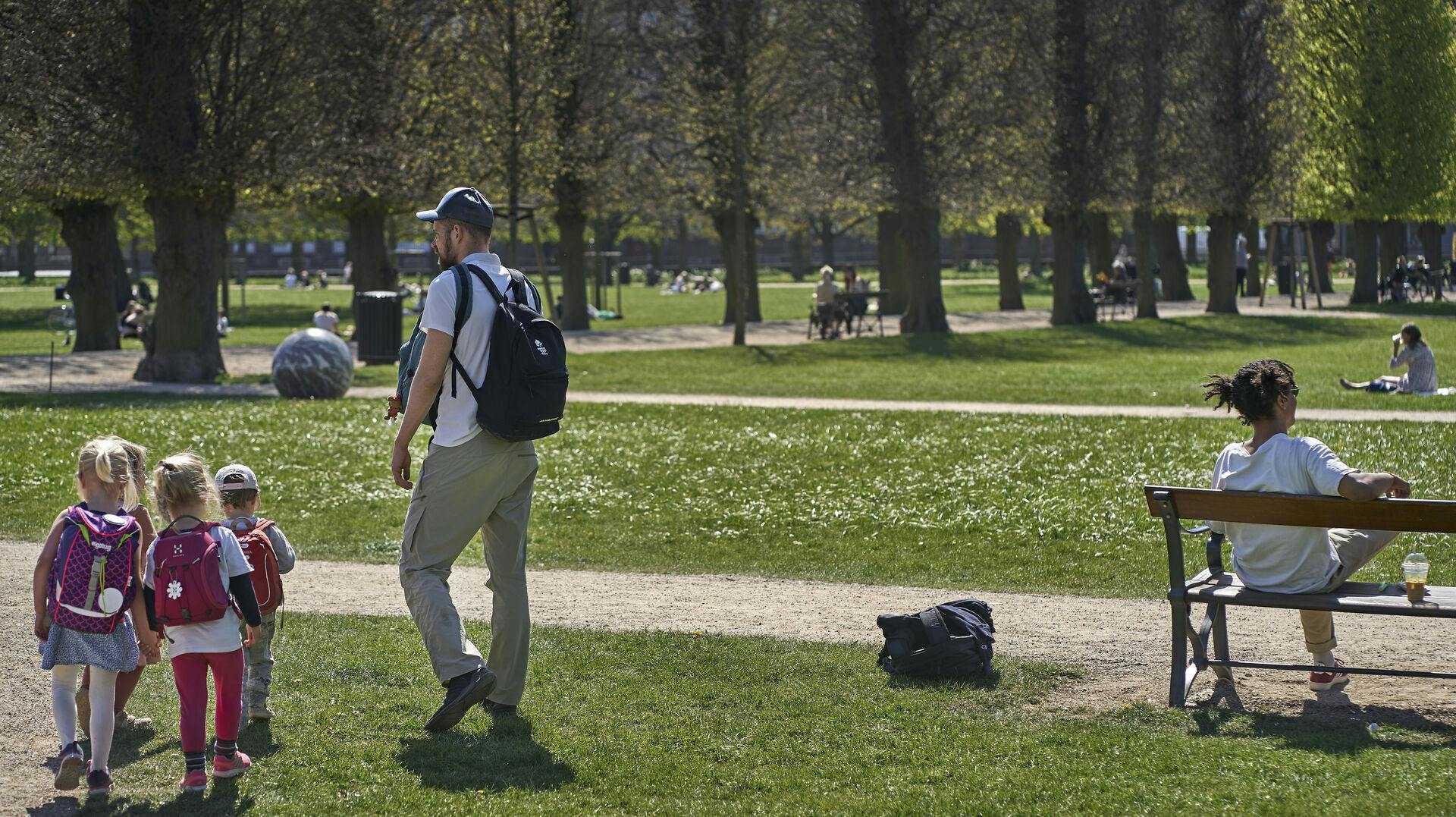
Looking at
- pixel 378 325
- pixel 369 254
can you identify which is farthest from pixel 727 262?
pixel 378 325

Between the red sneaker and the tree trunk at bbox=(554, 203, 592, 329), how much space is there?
30.7 m

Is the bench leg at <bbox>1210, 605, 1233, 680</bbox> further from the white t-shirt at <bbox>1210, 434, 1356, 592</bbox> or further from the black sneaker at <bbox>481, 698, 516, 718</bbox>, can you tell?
the black sneaker at <bbox>481, 698, 516, 718</bbox>

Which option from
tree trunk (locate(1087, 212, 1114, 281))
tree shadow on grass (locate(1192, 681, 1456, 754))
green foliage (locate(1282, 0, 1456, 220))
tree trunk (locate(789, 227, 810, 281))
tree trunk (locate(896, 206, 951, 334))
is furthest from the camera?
tree trunk (locate(789, 227, 810, 281))

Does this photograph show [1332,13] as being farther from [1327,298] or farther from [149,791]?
[149,791]

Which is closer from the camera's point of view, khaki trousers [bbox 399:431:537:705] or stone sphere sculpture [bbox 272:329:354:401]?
khaki trousers [bbox 399:431:537:705]

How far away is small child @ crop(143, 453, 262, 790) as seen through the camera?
216 inches

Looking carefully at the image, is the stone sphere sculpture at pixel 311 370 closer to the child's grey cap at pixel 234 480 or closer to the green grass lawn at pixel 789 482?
the green grass lawn at pixel 789 482

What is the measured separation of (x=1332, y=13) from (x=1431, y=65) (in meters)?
2.44

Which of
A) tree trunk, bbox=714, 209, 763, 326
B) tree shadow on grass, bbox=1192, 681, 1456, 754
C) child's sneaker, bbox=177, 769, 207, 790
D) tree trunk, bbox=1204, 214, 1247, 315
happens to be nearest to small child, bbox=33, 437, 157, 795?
child's sneaker, bbox=177, 769, 207, 790

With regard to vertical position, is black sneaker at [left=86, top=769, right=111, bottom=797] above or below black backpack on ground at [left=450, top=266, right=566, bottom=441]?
below

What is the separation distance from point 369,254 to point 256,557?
26714 mm

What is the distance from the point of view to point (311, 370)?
20.0m

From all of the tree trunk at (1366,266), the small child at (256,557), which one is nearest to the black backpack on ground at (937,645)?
the small child at (256,557)

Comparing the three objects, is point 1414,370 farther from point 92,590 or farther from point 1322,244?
point 1322,244
